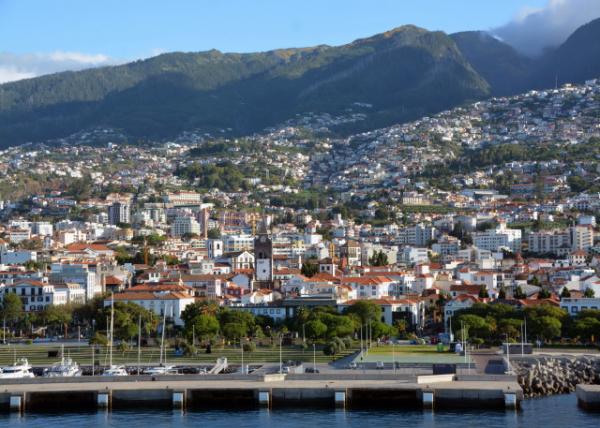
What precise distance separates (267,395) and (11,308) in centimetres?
4169

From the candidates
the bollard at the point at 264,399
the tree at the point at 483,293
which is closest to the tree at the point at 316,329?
the tree at the point at 483,293

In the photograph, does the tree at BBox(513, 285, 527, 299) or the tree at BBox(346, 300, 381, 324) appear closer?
the tree at BBox(346, 300, 381, 324)

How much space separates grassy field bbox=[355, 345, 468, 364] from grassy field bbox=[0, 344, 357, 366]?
1917 millimetres

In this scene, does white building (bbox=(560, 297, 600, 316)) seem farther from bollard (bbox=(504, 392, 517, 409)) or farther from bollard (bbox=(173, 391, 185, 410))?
bollard (bbox=(173, 391, 185, 410))

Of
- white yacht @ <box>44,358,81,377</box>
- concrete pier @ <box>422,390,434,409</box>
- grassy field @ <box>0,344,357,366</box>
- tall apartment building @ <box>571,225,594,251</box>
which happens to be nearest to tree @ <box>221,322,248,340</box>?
grassy field @ <box>0,344,357,366</box>

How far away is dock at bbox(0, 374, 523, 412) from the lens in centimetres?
4969

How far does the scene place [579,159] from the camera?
198875 mm

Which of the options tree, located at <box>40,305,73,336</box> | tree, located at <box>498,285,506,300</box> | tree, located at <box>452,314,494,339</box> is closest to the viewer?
tree, located at <box>452,314,494,339</box>

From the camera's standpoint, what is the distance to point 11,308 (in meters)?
88.6

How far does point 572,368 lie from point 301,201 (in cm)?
13824

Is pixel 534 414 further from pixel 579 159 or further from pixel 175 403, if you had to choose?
pixel 579 159

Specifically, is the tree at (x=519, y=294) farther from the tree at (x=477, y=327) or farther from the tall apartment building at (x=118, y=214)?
the tall apartment building at (x=118, y=214)

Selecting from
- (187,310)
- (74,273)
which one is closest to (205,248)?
(74,273)

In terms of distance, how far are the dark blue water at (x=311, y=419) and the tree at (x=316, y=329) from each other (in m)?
24.6
